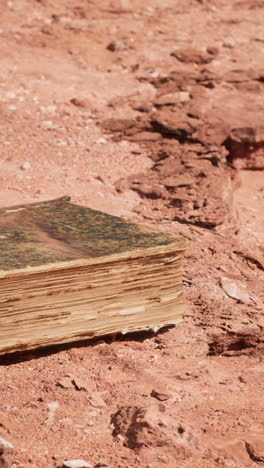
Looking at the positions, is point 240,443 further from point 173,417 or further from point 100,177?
point 100,177

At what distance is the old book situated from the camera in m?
2.10

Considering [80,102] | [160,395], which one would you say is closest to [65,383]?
[160,395]

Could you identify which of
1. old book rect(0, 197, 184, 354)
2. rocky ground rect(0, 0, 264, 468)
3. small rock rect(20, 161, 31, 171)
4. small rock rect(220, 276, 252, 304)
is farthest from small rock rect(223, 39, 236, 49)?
old book rect(0, 197, 184, 354)

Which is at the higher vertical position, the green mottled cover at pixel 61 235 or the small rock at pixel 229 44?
the green mottled cover at pixel 61 235

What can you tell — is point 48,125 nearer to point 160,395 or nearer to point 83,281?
point 83,281

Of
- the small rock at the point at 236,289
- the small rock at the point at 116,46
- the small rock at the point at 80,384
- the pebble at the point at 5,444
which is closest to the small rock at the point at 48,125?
the small rock at the point at 116,46

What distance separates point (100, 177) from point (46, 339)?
172 cm

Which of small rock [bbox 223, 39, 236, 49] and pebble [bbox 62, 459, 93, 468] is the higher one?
pebble [bbox 62, 459, 93, 468]

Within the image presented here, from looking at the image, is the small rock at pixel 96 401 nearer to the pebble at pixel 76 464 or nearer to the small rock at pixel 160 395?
the small rock at pixel 160 395

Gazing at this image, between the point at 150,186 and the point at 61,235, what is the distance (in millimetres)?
1400

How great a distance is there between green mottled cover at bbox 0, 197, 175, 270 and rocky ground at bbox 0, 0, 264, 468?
32cm

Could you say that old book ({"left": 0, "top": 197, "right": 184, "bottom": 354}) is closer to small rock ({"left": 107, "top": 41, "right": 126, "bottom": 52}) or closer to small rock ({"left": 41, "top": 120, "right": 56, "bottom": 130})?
small rock ({"left": 41, "top": 120, "right": 56, "bottom": 130})

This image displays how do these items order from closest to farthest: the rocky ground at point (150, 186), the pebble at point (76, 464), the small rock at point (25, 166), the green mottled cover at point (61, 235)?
the pebble at point (76, 464)
the rocky ground at point (150, 186)
the green mottled cover at point (61, 235)
the small rock at point (25, 166)

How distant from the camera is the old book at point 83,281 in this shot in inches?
82.7
